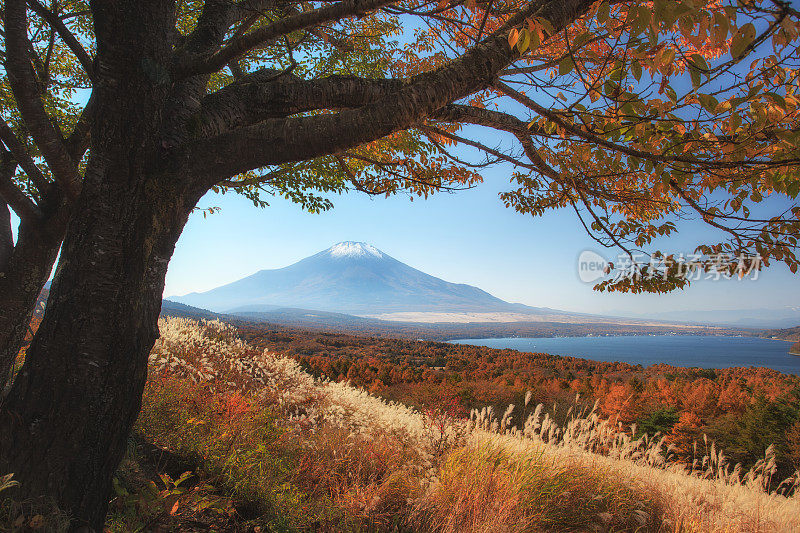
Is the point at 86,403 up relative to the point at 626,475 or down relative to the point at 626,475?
up

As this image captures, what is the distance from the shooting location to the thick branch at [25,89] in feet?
9.82

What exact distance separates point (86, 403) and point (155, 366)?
3781mm

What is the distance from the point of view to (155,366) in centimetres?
519

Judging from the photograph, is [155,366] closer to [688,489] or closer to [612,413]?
[688,489]

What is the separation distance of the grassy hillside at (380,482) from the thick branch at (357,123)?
2.06 m

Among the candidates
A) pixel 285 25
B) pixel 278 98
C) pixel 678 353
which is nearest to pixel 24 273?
pixel 278 98

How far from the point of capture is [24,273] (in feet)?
12.1

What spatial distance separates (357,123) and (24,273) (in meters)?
4.02

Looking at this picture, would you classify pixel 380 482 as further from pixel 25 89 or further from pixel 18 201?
pixel 25 89

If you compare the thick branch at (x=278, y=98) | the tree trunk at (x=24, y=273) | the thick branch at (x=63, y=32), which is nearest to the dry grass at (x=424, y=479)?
the tree trunk at (x=24, y=273)

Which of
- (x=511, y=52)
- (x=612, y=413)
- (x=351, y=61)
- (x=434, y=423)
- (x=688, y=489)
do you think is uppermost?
(x=351, y=61)

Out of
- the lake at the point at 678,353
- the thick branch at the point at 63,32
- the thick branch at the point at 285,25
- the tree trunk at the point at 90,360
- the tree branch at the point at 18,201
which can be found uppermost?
the thick branch at the point at 63,32

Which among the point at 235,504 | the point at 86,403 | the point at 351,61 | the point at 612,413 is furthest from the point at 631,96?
the point at 612,413

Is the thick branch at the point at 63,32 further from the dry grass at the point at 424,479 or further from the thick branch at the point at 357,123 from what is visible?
the dry grass at the point at 424,479
